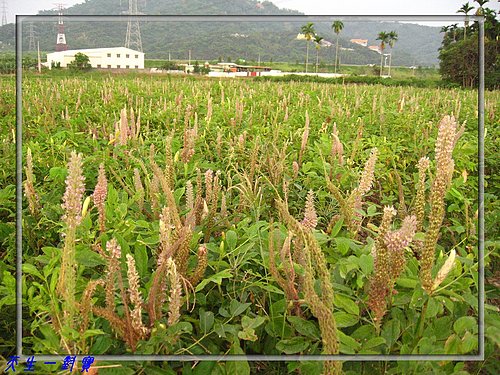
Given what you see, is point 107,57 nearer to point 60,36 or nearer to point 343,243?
point 60,36

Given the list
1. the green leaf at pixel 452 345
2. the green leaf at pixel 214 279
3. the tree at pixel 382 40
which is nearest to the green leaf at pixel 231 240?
the green leaf at pixel 214 279

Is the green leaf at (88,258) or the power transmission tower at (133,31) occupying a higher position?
the power transmission tower at (133,31)

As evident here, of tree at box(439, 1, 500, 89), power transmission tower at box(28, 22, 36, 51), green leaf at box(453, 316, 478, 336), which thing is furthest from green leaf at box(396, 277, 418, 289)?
power transmission tower at box(28, 22, 36, 51)

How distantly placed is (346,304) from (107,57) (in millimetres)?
1352

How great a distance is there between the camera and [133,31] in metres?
1.36

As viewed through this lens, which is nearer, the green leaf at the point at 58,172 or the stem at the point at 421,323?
the stem at the point at 421,323

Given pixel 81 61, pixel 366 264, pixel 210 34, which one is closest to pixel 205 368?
pixel 366 264

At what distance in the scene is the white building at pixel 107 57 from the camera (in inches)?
61.6

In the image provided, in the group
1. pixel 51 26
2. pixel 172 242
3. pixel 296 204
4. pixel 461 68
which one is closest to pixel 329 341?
pixel 172 242

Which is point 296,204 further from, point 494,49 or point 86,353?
point 86,353

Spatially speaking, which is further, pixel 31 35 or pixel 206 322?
pixel 31 35

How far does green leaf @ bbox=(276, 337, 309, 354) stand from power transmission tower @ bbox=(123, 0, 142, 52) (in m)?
0.97

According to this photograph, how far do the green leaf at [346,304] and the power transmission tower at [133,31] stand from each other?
3.11 feet

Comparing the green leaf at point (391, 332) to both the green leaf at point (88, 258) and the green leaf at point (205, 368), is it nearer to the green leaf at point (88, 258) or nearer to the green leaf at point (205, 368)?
the green leaf at point (205, 368)
